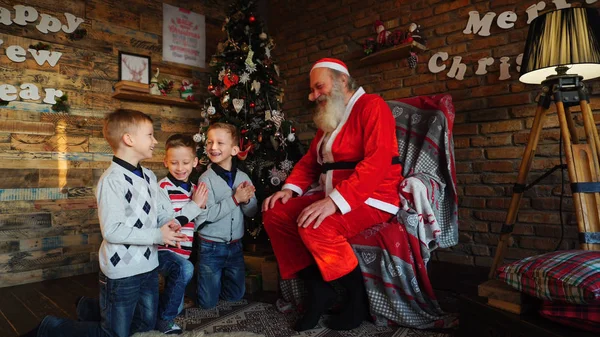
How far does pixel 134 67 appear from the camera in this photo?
3713 millimetres

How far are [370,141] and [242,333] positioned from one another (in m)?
1.13

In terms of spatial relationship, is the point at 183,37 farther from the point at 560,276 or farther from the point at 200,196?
the point at 560,276

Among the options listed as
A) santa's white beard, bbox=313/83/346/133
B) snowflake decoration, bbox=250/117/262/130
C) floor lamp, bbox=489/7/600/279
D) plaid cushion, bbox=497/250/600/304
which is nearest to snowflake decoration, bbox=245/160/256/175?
snowflake decoration, bbox=250/117/262/130

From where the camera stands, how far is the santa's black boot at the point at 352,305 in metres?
1.90

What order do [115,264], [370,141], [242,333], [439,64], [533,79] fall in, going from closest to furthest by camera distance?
[115,264]
[242,333]
[370,141]
[533,79]
[439,64]

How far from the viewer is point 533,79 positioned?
7.73ft

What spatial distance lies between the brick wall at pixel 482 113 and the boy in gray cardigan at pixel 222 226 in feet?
5.82

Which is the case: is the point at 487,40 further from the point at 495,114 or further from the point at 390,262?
the point at 390,262

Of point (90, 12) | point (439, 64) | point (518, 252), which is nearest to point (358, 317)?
point (518, 252)

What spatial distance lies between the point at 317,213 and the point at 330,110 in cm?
66

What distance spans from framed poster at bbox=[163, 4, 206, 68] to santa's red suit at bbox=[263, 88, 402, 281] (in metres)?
2.48

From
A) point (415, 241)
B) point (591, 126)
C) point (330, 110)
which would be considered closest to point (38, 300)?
point (330, 110)

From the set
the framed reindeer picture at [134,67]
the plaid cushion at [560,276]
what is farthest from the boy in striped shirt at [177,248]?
the framed reindeer picture at [134,67]

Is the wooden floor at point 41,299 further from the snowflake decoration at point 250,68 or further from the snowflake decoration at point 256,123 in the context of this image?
the snowflake decoration at point 250,68
